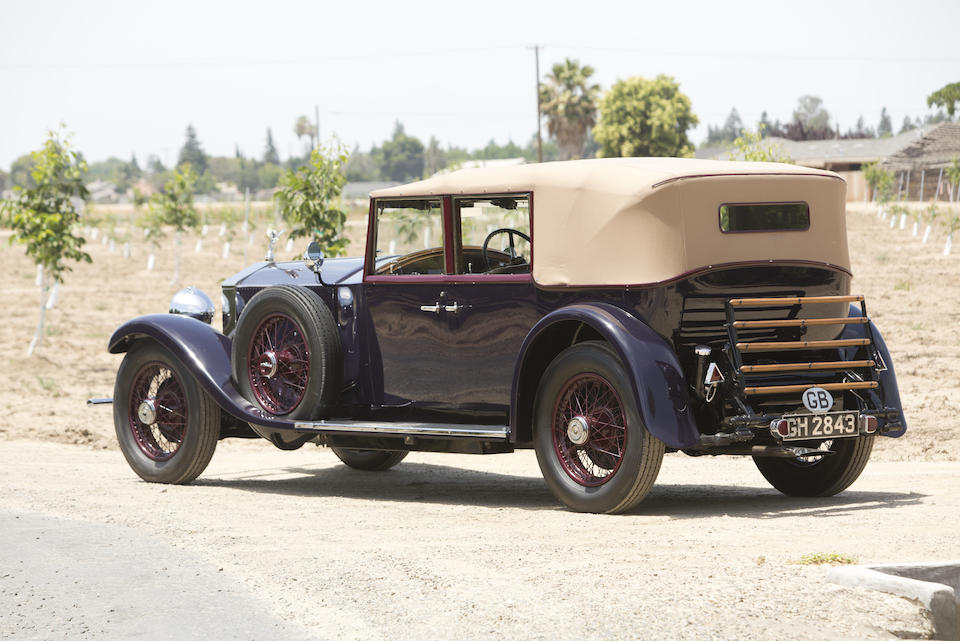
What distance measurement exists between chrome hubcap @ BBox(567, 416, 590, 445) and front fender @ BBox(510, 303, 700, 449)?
18.8 inches

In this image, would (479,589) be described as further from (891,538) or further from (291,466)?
(291,466)

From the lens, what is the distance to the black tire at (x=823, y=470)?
26.5 feet

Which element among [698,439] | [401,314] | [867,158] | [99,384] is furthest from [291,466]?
[867,158]

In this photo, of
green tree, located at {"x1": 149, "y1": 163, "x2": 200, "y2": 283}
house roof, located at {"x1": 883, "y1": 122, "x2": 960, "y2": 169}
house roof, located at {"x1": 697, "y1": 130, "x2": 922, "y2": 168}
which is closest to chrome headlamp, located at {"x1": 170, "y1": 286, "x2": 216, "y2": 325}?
green tree, located at {"x1": 149, "y1": 163, "x2": 200, "y2": 283}

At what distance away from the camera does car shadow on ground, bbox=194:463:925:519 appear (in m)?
7.73

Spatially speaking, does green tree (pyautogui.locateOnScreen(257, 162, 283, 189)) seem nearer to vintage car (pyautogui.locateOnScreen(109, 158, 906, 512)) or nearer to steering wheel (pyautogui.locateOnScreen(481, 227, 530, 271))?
vintage car (pyautogui.locateOnScreen(109, 158, 906, 512))

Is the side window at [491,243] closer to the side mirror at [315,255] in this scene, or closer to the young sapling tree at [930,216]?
the side mirror at [315,255]

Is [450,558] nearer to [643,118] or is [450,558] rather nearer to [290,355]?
[290,355]

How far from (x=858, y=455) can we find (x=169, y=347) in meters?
4.95

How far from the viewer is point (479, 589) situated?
549 cm

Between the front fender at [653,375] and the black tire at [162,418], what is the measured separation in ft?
11.2

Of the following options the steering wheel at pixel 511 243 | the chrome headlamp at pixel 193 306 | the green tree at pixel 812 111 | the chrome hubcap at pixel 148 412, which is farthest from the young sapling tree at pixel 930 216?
the green tree at pixel 812 111

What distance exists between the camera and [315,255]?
28.8 feet

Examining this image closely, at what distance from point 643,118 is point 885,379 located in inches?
2920
